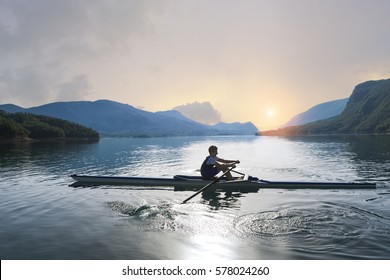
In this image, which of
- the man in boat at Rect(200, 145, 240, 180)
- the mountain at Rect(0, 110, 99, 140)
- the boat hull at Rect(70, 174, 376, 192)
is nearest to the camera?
the boat hull at Rect(70, 174, 376, 192)

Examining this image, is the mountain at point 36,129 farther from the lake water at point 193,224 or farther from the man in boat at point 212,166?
the man in boat at point 212,166

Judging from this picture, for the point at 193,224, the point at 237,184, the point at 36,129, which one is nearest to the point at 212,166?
the point at 237,184

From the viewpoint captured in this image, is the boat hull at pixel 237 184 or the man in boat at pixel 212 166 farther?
the man in boat at pixel 212 166

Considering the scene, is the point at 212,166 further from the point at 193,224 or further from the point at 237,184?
the point at 193,224

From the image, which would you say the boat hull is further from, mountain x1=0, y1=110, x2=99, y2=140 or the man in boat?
mountain x1=0, y1=110, x2=99, y2=140

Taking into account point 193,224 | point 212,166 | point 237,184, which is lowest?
point 193,224

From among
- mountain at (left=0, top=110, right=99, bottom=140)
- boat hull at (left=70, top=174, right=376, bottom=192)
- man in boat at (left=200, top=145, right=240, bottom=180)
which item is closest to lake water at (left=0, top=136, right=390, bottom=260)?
boat hull at (left=70, top=174, right=376, bottom=192)

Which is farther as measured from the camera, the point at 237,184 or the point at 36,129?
the point at 36,129

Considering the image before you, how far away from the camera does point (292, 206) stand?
17.5m

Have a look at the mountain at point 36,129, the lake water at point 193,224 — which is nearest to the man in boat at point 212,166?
the lake water at point 193,224

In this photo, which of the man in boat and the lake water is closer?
the lake water
